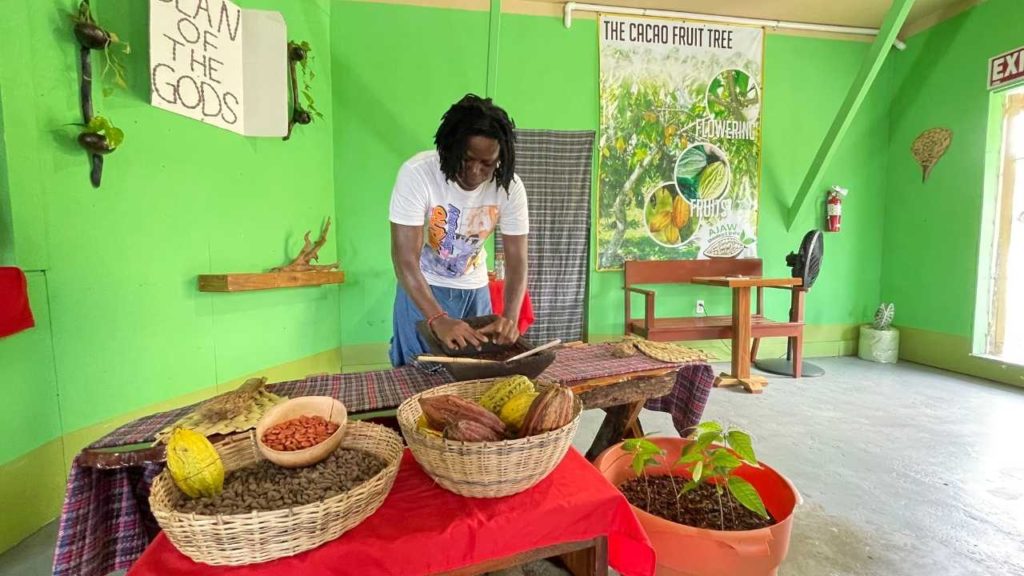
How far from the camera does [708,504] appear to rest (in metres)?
1.27

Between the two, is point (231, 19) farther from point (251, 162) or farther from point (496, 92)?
point (496, 92)

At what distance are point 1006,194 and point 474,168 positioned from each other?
465 cm

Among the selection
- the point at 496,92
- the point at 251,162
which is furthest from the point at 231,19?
the point at 496,92

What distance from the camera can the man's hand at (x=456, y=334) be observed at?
1326 millimetres

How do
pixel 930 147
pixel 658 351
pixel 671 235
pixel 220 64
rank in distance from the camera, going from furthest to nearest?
pixel 671 235 → pixel 930 147 → pixel 220 64 → pixel 658 351

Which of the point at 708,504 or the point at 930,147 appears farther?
the point at 930,147

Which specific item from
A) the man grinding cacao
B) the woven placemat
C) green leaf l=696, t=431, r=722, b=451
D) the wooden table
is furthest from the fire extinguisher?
green leaf l=696, t=431, r=722, b=451

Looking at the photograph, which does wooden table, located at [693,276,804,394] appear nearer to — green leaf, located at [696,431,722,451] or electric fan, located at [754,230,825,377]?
electric fan, located at [754,230,825,377]

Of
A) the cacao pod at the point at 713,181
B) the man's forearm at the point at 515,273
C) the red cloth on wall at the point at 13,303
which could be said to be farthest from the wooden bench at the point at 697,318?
the red cloth on wall at the point at 13,303

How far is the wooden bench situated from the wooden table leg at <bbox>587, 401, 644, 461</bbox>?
1.75m

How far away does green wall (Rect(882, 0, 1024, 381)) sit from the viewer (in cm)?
367

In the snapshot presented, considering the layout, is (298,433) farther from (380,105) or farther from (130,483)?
(380,105)

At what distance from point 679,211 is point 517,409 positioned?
12.1 feet

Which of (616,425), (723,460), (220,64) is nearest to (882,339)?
(616,425)
